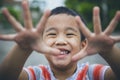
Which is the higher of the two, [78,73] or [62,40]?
[62,40]

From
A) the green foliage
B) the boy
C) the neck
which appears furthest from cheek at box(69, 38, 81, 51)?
the green foliage

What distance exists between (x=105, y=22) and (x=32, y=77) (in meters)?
23.2

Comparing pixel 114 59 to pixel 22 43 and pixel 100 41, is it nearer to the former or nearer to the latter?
pixel 100 41

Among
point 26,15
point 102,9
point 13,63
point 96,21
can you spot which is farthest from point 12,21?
point 102,9

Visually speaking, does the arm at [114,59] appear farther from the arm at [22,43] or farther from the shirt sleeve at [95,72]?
the arm at [22,43]

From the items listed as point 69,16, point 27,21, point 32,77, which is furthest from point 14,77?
point 69,16

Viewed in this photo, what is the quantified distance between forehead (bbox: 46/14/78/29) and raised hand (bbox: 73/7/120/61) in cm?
33

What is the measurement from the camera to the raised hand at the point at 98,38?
1923mm

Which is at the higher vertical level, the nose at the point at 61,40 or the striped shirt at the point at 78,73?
the nose at the point at 61,40

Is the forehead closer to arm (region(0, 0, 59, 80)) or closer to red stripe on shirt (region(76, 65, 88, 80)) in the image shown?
red stripe on shirt (region(76, 65, 88, 80))

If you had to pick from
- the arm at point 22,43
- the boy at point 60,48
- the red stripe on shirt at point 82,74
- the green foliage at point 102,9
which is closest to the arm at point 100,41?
the boy at point 60,48

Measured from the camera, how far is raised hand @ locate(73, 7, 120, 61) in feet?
6.31

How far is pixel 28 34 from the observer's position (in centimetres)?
189

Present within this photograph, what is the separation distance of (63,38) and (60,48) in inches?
2.6
